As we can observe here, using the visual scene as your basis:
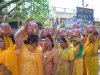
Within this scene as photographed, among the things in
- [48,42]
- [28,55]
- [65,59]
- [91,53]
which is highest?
[48,42]

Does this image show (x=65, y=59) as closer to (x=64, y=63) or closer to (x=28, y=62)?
(x=64, y=63)

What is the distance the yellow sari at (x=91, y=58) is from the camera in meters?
7.92

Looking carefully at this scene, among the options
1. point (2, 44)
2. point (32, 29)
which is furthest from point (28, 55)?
point (2, 44)

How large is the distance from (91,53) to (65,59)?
1629 millimetres

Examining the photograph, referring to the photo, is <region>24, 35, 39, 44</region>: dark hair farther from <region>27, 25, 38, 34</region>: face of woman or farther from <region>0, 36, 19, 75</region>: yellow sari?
<region>0, 36, 19, 75</region>: yellow sari

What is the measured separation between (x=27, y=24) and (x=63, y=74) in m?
1.70

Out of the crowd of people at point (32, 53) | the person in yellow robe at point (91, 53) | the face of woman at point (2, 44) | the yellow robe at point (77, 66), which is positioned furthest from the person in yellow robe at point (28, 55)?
the person in yellow robe at point (91, 53)

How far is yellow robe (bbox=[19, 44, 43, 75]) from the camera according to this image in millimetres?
5137

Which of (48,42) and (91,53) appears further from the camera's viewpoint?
(91,53)

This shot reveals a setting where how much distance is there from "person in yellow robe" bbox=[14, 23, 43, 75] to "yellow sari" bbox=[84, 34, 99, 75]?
288 cm

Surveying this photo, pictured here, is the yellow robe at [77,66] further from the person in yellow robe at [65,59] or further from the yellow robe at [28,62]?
the yellow robe at [28,62]

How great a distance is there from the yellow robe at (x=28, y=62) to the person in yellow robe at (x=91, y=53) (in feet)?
9.49

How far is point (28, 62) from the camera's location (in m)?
5.13

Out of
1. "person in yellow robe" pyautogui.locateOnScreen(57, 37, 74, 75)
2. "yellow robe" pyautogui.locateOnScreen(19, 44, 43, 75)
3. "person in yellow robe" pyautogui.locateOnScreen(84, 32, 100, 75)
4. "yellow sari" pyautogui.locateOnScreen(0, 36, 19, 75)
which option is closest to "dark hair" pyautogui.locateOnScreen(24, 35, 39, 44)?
"yellow robe" pyautogui.locateOnScreen(19, 44, 43, 75)
